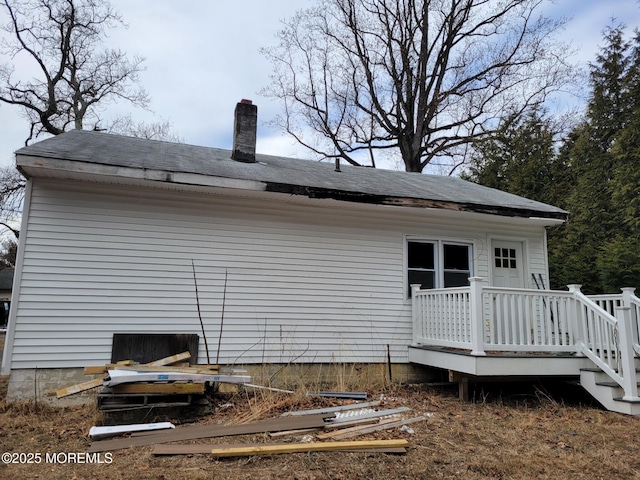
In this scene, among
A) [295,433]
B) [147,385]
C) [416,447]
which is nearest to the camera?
[416,447]

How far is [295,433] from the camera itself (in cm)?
465

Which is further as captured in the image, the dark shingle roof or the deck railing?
the dark shingle roof

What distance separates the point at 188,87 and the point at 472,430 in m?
13.5

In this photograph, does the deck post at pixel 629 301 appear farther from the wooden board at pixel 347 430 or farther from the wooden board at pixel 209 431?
the wooden board at pixel 209 431

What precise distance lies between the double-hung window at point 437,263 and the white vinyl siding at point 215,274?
185 millimetres

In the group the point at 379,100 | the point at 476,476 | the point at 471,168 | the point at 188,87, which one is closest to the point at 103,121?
the point at 188,87

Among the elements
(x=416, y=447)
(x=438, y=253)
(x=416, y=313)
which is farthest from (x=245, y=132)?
(x=416, y=447)

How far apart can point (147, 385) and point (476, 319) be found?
4.39 meters

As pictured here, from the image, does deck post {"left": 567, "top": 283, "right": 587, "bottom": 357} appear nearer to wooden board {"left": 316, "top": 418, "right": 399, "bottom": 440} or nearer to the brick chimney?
wooden board {"left": 316, "top": 418, "right": 399, "bottom": 440}

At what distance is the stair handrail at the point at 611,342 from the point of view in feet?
19.1

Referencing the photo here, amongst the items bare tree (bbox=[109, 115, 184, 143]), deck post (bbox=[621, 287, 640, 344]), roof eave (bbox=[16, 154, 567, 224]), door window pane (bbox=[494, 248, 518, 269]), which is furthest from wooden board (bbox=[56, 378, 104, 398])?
bare tree (bbox=[109, 115, 184, 143])

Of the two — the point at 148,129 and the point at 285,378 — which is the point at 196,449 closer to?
the point at 285,378

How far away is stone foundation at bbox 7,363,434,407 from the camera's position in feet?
19.3

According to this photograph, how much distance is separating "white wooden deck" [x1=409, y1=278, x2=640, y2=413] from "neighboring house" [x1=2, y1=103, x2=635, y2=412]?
0.04m
